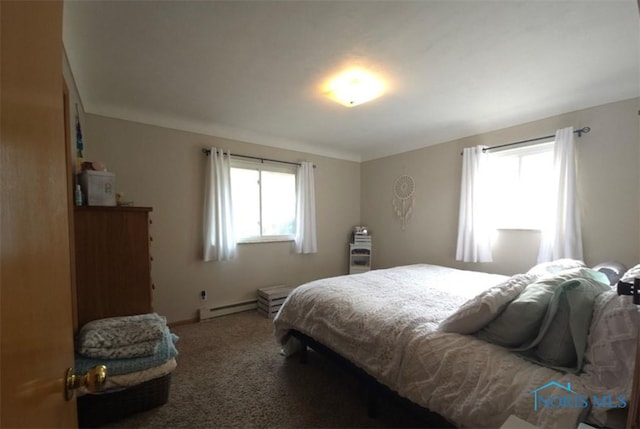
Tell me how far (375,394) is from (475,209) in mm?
2438

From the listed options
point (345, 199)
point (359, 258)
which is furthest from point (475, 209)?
point (345, 199)

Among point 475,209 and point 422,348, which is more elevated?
point 475,209

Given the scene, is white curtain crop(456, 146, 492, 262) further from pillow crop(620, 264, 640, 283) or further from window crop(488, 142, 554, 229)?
pillow crop(620, 264, 640, 283)

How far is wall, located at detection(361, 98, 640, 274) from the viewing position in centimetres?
235

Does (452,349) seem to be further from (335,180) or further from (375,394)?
(335,180)

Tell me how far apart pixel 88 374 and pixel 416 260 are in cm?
390

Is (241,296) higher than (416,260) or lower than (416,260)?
lower

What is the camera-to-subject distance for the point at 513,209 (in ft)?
10.1

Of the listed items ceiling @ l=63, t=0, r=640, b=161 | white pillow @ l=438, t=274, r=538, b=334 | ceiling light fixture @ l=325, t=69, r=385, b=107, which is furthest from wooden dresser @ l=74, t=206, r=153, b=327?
white pillow @ l=438, t=274, r=538, b=334

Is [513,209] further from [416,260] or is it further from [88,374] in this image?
[88,374]

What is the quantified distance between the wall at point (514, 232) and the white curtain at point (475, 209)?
0.18 metres

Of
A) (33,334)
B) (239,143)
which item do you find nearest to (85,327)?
(33,334)

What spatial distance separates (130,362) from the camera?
1641 mm

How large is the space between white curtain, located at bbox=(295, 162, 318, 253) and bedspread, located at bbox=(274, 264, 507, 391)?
152cm
